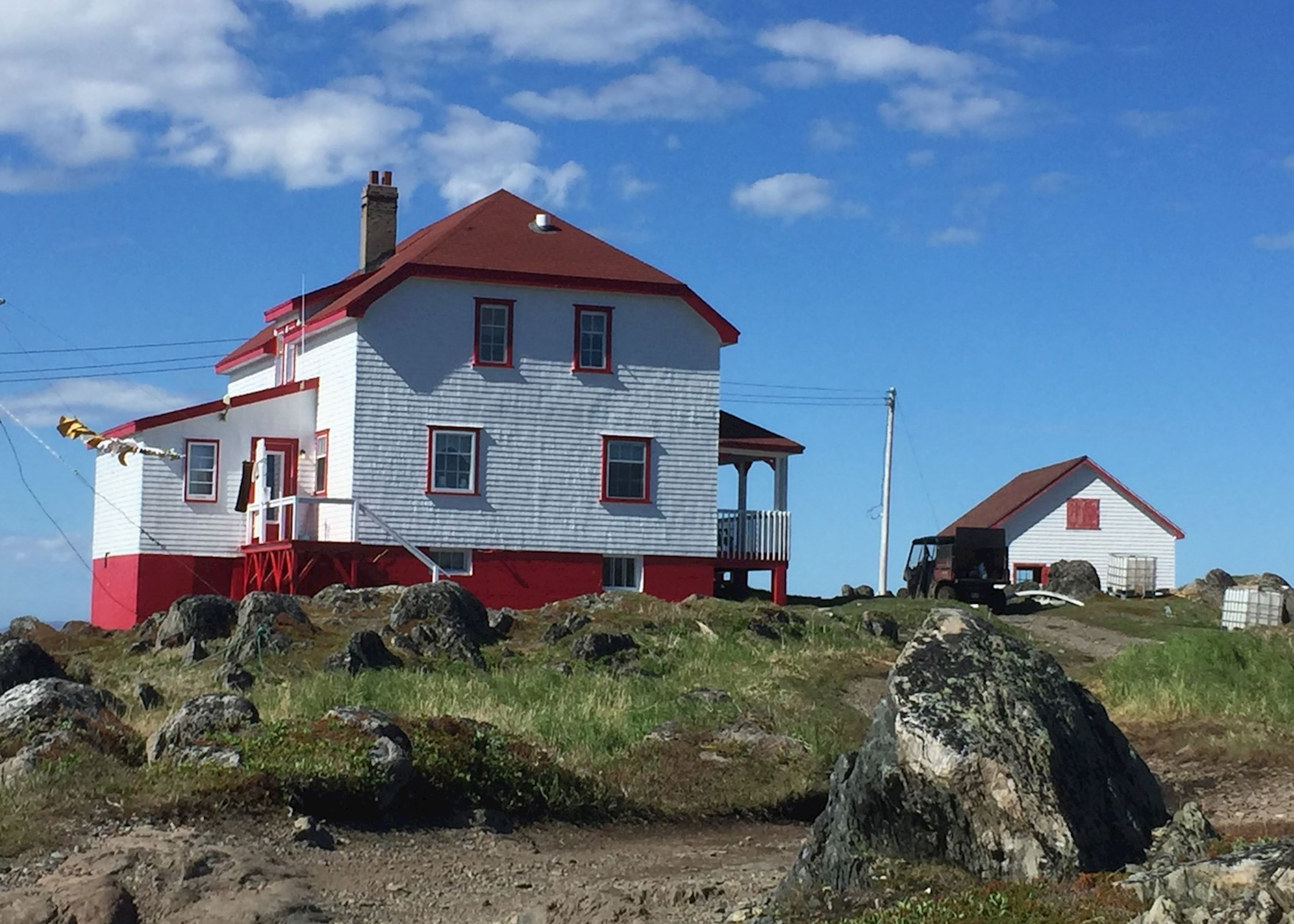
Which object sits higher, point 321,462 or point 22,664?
point 321,462

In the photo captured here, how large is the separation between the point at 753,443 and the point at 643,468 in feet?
10.7

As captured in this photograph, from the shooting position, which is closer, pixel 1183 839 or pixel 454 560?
pixel 1183 839

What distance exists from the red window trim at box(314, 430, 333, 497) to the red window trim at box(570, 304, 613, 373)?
17.3 feet

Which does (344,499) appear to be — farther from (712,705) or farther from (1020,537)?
(1020,537)

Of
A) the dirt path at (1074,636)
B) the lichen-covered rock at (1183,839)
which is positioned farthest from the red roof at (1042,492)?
the lichen-covered rock at (1183,839)

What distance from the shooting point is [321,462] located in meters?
36.2

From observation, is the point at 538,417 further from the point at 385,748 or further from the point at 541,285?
the point at 385,748

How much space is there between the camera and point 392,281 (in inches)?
1336

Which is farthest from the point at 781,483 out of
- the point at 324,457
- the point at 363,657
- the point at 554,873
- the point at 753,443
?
the point at 554,873

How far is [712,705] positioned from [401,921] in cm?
753

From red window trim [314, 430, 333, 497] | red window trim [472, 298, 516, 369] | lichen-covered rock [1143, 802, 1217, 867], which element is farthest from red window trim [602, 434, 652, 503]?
lichen-covered rock [1143, 802, 1217, 867]

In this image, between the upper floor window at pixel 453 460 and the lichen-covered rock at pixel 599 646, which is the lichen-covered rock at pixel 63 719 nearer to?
the lichen-covered rock at pixel 599 646

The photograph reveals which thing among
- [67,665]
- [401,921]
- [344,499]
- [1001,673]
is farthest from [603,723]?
[344,499]

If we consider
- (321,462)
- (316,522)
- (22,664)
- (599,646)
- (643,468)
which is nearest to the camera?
(22,664)
